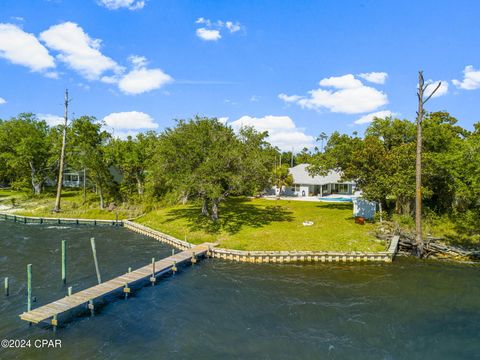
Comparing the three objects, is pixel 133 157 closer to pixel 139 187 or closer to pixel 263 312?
pixel 139 187

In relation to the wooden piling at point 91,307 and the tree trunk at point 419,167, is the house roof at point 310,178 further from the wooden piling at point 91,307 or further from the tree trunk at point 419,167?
the wooden piling at point 91,307

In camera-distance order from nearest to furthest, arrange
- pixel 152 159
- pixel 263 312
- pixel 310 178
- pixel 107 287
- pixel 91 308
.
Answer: pixel 91 308 < pixel 263 312 < pixel 107 287 < pixel 152 159 < pixel 310 178

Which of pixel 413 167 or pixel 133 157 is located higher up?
pixel 133 157

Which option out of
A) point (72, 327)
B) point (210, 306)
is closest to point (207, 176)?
point (210, 306)

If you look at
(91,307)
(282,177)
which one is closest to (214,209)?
(91,307)

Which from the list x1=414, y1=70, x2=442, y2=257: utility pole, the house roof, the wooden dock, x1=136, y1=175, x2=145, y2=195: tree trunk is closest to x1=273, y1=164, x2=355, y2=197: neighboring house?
the house roof

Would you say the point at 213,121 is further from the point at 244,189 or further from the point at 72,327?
the point at 72,327

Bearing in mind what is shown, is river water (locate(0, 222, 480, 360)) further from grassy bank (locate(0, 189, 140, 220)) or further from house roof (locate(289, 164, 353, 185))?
house roof (locate(289, 164, 353, 185))
